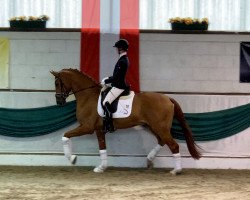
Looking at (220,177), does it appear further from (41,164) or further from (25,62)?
(25,62)

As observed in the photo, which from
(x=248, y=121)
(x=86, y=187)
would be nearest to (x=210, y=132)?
(x=248, y=121)

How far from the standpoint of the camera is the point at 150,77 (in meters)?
7.44

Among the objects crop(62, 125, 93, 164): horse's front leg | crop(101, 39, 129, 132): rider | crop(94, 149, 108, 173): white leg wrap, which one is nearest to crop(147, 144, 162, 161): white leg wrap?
crop(94, 149, 108, 173): white leg wrap

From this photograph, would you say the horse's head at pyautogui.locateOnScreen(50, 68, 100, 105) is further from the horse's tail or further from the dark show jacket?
the horse's tail

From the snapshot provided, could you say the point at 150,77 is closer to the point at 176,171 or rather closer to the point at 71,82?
the point at 71,82

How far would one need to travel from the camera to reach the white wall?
24.3 feet

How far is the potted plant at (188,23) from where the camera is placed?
7352 millimetres

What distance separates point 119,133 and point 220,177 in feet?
5.78

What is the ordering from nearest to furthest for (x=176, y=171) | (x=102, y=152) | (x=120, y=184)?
1. (x=120, y=184)
2. (x=176, y=171)
3. (x=102, y=152)

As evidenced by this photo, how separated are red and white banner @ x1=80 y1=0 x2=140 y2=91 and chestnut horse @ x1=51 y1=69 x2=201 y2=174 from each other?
486 mm

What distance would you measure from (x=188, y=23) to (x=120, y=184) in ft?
9.50

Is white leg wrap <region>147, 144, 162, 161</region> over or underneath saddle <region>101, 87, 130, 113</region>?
underneath

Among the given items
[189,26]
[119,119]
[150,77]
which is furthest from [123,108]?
[189,26]

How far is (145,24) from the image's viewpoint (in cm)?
766
